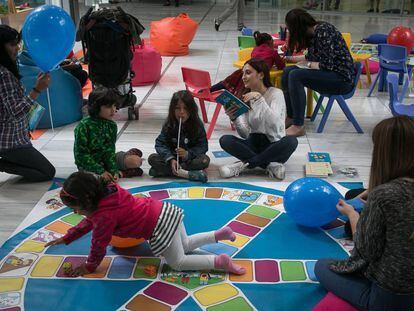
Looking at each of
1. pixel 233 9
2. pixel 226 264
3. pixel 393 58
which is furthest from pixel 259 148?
pixel 233 9

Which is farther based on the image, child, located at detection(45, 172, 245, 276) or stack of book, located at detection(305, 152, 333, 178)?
stack of book, located at detection(305, 152, 333, 178)

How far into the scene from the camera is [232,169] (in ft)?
12.5

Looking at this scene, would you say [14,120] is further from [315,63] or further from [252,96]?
[315,63]

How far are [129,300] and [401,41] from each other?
494 cm

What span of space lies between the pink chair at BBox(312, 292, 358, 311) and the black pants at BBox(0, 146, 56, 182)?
7.67 feet

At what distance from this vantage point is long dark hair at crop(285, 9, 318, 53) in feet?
14.6

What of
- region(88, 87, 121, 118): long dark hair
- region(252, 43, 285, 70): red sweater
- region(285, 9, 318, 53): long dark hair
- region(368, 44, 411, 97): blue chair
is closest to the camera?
region(88, 87, 121, 118): long dark hair

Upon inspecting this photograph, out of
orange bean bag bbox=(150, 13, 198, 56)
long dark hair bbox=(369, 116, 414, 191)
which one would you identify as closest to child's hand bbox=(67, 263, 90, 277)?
long dark hair bbox=(369, 116, 414, 191)

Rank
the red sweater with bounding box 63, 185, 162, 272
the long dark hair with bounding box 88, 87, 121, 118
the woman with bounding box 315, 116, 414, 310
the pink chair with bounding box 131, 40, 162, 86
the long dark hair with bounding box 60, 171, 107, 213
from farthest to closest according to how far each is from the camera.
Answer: the pink chair with bounding box 131, 40, 162, 86 < the long dark hair with bounding box 88, 87, 121, 118 < the red sweater with bounding box 63, 185, 162, 272 < the long dark hair with bounding box 60, 171, 107, 213 < the woman with bounding box 315, 116, 414, 310

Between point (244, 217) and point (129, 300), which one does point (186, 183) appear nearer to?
point (244, 217)

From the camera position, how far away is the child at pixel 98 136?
3.41m

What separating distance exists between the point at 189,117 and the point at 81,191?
1.51m

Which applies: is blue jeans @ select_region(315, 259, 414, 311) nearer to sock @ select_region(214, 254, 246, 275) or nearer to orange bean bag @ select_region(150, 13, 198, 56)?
sock @ select_region(214, 254, 246, 275)

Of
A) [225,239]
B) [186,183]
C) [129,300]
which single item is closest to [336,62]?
[186,183]
